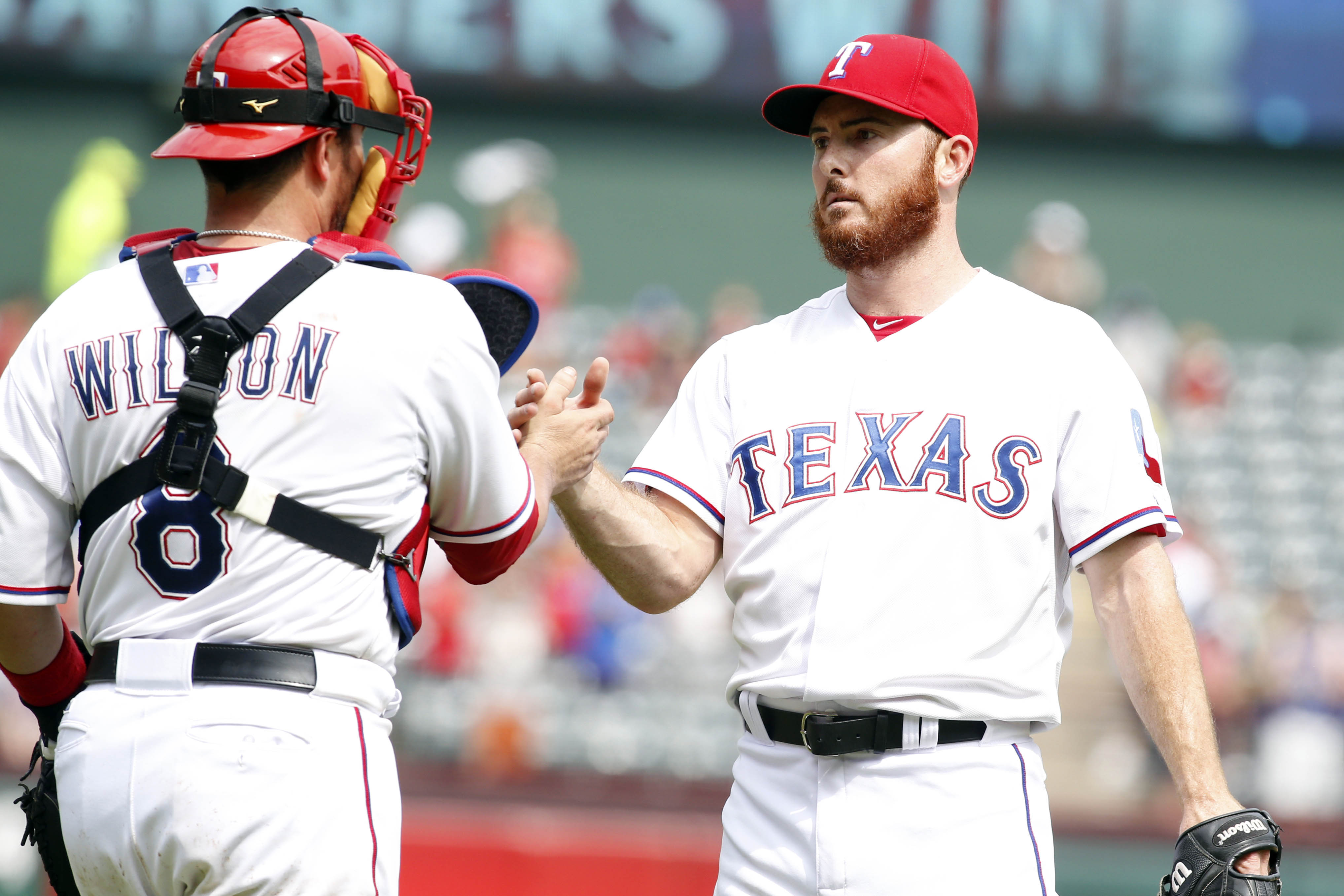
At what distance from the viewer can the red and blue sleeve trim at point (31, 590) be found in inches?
92.8

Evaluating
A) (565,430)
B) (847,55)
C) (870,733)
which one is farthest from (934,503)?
(847,55)

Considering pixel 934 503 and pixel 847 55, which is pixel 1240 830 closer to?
pixel 934 503

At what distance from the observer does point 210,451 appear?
7.38 ft

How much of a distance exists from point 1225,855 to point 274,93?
2.04 metres

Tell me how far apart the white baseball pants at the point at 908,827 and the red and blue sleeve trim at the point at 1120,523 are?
1.32 feet

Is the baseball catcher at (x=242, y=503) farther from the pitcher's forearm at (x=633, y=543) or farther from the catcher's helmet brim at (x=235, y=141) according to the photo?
the pitcher's forearm at (x=633, y=543)

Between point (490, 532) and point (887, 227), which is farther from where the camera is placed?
point (887, 227)

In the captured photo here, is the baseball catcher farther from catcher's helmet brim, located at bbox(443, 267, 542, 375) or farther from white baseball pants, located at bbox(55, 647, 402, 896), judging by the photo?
catcher's helmet brim, located at bbox(443, 267, 542, 375)

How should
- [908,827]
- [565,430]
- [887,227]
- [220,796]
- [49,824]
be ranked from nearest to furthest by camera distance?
[220,796], [49,824], [908,827], [565,430], [887,227]

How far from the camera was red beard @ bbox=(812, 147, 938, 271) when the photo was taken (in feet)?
10.0

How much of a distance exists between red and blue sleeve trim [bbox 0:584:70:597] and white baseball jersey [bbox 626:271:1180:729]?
1.25 meters

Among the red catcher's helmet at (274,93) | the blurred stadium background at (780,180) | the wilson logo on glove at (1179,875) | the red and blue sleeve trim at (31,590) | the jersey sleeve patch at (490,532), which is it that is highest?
the blurred stadium background at (780,180)

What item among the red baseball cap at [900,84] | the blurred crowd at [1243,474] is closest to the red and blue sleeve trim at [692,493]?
the red baseball cap at [900,84]

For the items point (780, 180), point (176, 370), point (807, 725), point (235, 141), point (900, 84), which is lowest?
point (807, 725)
